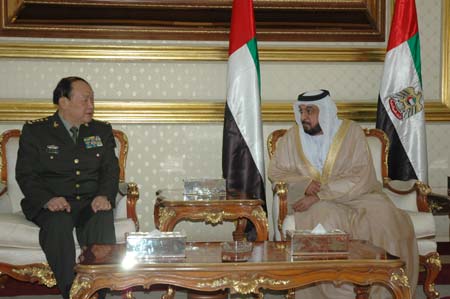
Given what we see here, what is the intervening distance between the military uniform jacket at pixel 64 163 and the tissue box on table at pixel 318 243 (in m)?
1.51

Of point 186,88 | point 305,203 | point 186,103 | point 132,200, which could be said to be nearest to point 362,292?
point 305,203

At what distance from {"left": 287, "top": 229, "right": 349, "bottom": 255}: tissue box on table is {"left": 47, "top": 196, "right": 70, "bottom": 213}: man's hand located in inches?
60.0

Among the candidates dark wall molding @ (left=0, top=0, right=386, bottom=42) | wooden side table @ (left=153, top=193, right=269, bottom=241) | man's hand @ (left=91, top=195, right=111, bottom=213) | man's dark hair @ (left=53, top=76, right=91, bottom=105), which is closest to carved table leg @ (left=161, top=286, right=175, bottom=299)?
wooden side table @ (left=153, top=193, right=269, bottom=241)

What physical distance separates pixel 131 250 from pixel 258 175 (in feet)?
7.08

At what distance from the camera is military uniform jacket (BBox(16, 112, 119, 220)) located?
4.53 metres

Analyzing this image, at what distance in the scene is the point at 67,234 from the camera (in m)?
4.15

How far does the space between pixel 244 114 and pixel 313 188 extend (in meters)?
0.93

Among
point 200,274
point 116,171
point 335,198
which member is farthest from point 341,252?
point 116,171

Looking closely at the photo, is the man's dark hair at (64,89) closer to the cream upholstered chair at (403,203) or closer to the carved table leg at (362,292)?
the cream upholstered chair at (403,203)

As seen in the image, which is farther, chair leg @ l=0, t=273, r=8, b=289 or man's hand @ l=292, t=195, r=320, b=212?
man's hand @ l=292, t=195, r=320, b=212

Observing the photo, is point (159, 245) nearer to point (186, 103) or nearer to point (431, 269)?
point (431, 269)

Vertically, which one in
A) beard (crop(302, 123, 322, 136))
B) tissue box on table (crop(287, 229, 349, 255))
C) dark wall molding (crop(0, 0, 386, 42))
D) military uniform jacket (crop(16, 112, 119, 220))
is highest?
dark wall molding (crop(0, 0, 386, 42))

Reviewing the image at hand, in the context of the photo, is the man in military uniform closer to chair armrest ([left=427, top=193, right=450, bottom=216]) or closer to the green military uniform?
the green military uniform

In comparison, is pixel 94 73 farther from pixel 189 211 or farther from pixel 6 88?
pixel 189 211
